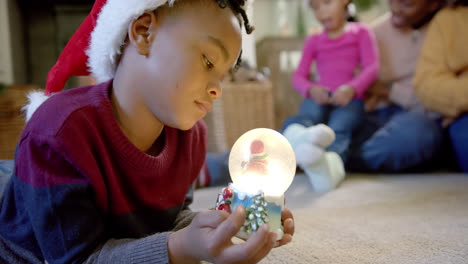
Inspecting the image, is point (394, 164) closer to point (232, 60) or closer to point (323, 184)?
point (323, 184)

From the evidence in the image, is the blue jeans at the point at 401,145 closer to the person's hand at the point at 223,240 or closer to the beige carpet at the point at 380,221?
the beige carpet at the point at 380,221

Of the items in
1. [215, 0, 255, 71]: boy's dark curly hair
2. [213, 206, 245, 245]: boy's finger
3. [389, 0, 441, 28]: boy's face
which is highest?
[389, 0, 441, 28]: boy's face

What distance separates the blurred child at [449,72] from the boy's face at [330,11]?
1.10 ft

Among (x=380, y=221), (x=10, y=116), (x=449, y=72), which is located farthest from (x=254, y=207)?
(x=10, y=116)

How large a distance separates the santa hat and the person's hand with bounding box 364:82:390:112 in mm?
1286

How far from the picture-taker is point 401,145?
136 centimetres

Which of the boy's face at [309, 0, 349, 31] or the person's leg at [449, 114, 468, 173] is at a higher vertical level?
the boy's face at [309, 0, 349, 31]

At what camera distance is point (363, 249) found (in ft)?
2.02

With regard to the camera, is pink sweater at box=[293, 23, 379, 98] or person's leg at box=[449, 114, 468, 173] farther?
pink sweater at box=[293, 23, 379, 98]

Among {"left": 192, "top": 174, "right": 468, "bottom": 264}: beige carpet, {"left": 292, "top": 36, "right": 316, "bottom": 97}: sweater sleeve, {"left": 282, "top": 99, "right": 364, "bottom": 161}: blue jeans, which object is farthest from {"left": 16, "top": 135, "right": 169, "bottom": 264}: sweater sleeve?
{"left": 292, "top": 36, "right": 316, "bottom": 97}: sweater sleeve

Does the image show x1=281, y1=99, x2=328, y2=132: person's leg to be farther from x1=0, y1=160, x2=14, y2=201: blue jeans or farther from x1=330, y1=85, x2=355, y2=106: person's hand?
x1=0, y1=160, x2=14, y2=201: blue jeans

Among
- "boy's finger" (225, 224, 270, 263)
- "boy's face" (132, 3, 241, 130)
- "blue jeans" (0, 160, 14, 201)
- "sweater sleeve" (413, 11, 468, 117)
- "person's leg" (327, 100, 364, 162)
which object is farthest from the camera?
"person's leg" (327, 100, 364, 162)

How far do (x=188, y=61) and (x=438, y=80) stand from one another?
1131 millimetres

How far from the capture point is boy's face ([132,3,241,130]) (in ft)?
1.71
